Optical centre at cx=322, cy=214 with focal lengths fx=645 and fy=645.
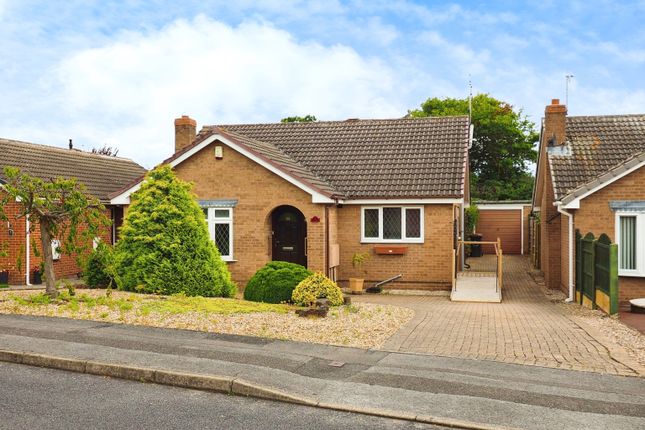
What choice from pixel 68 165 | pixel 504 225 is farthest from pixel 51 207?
pixel 504 225

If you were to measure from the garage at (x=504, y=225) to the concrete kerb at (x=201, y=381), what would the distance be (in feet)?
102

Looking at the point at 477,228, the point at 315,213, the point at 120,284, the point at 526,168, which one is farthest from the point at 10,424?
the point at 526,168

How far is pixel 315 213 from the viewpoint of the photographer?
1920cm

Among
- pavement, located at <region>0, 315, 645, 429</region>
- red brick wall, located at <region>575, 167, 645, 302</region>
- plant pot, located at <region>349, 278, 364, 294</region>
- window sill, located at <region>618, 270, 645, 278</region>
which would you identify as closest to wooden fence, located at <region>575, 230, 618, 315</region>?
red brick wall, located at <region>575, 167, 645, 302</region>

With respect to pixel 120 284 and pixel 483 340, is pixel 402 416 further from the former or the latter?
pixel 120 284

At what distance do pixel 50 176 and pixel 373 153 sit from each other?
11.9 meters

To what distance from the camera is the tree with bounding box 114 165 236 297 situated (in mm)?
15578

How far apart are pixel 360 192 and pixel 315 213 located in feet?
6.64

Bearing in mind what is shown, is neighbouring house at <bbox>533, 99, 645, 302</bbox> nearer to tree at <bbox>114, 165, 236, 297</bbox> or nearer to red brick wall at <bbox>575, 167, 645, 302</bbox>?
red brick wall at <bbox>575, 167, 645, 302</bbox>

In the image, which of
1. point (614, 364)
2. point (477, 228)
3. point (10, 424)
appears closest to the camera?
point (10, 424)

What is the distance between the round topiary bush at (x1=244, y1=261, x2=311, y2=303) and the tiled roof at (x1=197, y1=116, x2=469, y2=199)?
191 inches

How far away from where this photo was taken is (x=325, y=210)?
19.4m

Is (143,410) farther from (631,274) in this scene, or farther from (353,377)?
(631,274)

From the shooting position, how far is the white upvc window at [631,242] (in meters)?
16.4
